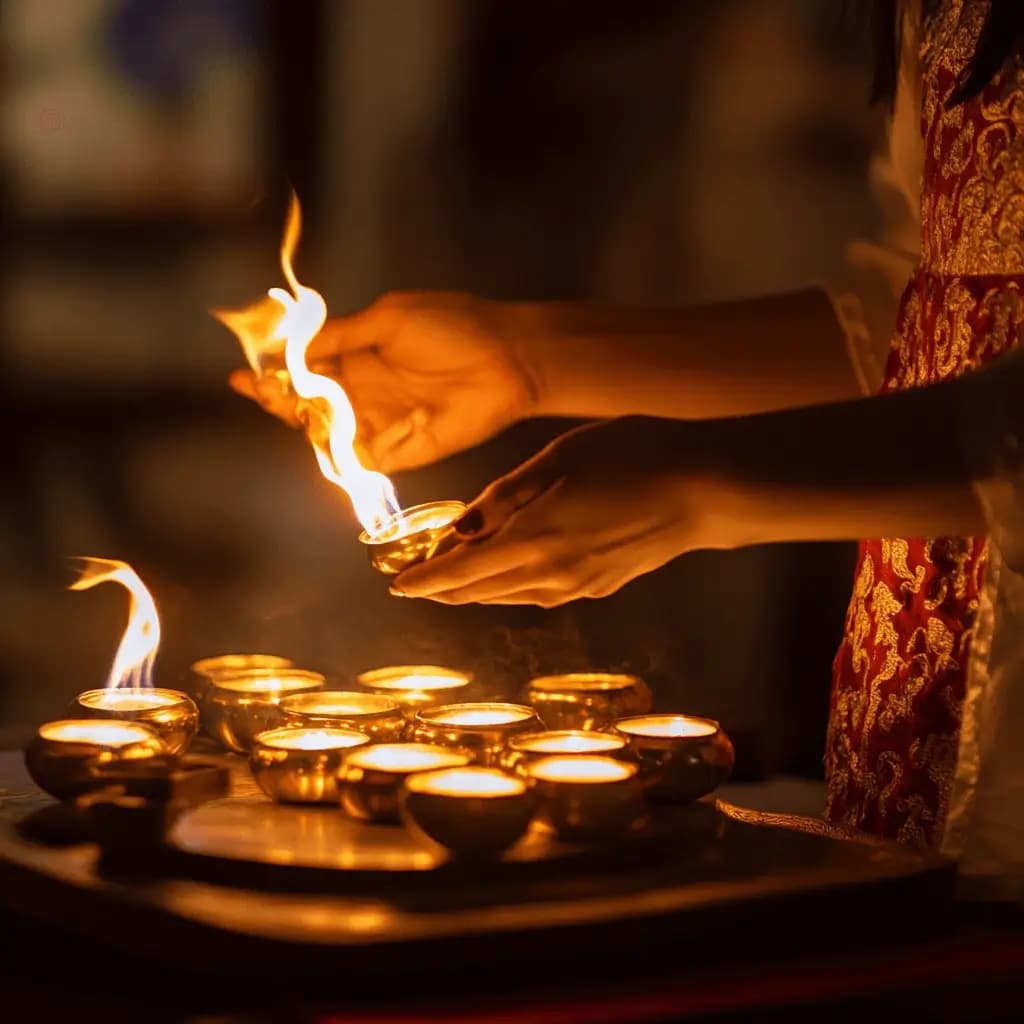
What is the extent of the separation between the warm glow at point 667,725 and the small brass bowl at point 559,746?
0.04 meters

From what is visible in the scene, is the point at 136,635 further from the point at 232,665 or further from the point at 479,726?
the point at 479,726

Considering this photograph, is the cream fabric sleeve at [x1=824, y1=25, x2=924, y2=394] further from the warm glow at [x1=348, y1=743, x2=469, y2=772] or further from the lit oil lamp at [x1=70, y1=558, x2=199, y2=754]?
the lit oil lamp at [x1=70, y1=558, x2=199, y2=754]

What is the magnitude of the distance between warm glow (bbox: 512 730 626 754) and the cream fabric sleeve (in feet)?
2.19

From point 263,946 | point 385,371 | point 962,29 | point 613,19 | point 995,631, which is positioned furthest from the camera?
point 613,19

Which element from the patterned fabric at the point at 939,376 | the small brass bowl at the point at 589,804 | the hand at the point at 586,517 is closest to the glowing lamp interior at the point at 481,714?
the hand at the point at 586,517

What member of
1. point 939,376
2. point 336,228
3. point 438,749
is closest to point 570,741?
point 438,749

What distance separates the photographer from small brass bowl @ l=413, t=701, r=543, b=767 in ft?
4.60

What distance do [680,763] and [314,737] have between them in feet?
1.11

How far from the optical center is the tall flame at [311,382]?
1.71 m

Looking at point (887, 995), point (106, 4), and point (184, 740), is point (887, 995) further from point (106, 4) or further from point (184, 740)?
point (106, 4)

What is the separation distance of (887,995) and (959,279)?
29.8 inches

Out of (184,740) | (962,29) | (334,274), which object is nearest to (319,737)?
(184,740)

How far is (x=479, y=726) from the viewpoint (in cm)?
142

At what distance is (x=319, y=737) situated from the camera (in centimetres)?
144
